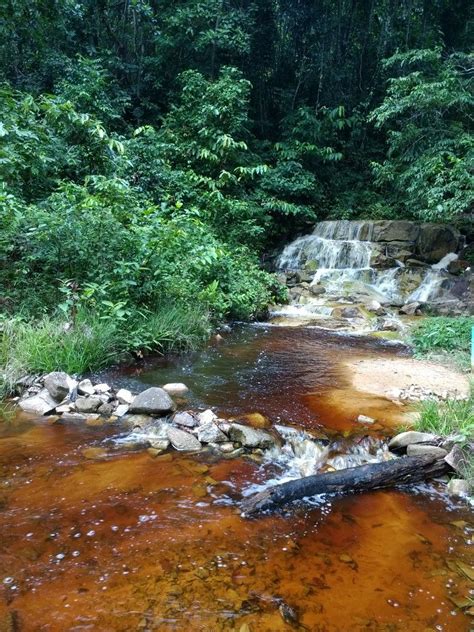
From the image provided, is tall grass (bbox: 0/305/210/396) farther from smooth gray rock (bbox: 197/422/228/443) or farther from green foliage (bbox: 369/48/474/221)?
green foliage (bbox: 369/48/474/221)

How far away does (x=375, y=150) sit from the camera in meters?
16.1

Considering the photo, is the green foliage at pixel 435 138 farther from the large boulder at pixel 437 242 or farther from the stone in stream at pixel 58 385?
the stone in stream at pixel 58 385

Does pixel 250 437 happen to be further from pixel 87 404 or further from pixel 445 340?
pixel 445 340

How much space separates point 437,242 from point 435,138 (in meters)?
2.79

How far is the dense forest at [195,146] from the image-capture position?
6059mm

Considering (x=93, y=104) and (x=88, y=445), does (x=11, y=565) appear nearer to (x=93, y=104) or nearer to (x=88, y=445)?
(x=88, y=445)

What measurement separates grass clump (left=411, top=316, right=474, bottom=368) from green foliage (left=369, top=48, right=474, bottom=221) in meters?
3.38

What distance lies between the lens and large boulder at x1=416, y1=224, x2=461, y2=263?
12.1 meters

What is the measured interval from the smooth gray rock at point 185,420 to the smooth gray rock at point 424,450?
6.21 ft

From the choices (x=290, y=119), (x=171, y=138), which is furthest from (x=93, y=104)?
(x=290, y=119)

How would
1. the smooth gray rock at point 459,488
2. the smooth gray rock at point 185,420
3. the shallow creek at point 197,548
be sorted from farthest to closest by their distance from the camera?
the smooth gray rock at point 185,420, the smooth gray rock at point 459,488, the shallow creek at point 197,548

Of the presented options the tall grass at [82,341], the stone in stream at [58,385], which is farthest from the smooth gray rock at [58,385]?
the tall grass at [82,341]

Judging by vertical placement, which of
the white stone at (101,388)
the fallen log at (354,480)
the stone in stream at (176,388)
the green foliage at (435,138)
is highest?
the green foliage at (435,138)

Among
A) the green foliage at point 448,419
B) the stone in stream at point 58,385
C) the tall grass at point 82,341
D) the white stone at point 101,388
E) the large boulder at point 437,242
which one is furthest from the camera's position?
the large boulder at point 437,242
